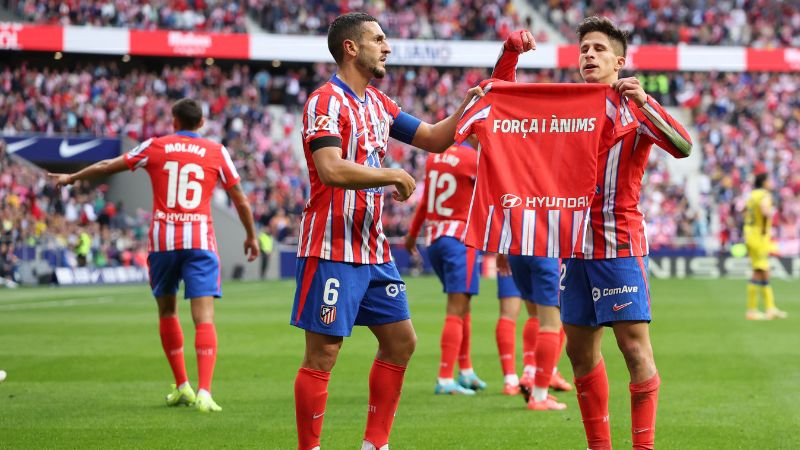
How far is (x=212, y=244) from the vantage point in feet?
27.6

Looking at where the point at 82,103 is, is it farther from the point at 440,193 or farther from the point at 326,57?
the point at 440,193

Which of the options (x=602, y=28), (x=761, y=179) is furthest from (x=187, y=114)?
(x=761, y=179)

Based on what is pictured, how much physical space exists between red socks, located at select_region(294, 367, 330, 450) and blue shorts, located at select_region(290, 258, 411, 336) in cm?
25

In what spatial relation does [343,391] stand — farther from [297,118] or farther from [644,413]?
[297,118]

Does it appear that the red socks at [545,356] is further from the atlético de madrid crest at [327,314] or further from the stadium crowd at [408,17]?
the stadium crowd at [408,17]

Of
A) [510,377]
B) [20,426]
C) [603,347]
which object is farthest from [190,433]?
[603,347]


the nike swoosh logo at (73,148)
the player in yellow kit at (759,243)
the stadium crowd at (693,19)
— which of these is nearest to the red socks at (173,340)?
the player in yellow kit at (759,243)

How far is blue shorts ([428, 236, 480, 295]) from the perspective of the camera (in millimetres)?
9242

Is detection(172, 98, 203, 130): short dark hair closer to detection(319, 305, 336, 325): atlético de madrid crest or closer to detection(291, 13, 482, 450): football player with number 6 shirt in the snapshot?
detection(291, 13, 482, 450): football player with number 6 shirt

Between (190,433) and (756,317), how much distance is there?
1201 cm

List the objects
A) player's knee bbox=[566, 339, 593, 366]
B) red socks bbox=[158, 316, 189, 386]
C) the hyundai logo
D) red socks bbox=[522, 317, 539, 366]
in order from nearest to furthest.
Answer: the hyundai logo → player's knee bbox=[566, 339, 593, 366] → red socks bbox=[158, 316, 189, 386] → red socks bbox=[522, 317, 539, 366]

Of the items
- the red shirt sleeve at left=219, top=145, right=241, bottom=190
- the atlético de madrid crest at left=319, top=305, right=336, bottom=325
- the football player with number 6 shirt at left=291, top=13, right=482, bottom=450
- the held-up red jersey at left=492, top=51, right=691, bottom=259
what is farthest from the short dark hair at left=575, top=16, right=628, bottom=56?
the red shirt sleeve at left=219, top=145, right=241, bottom=190

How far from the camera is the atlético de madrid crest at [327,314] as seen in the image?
17.6 feet

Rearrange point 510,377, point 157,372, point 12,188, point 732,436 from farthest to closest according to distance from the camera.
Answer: point 12,188, point 157,372, point 510,377, point 732,436
